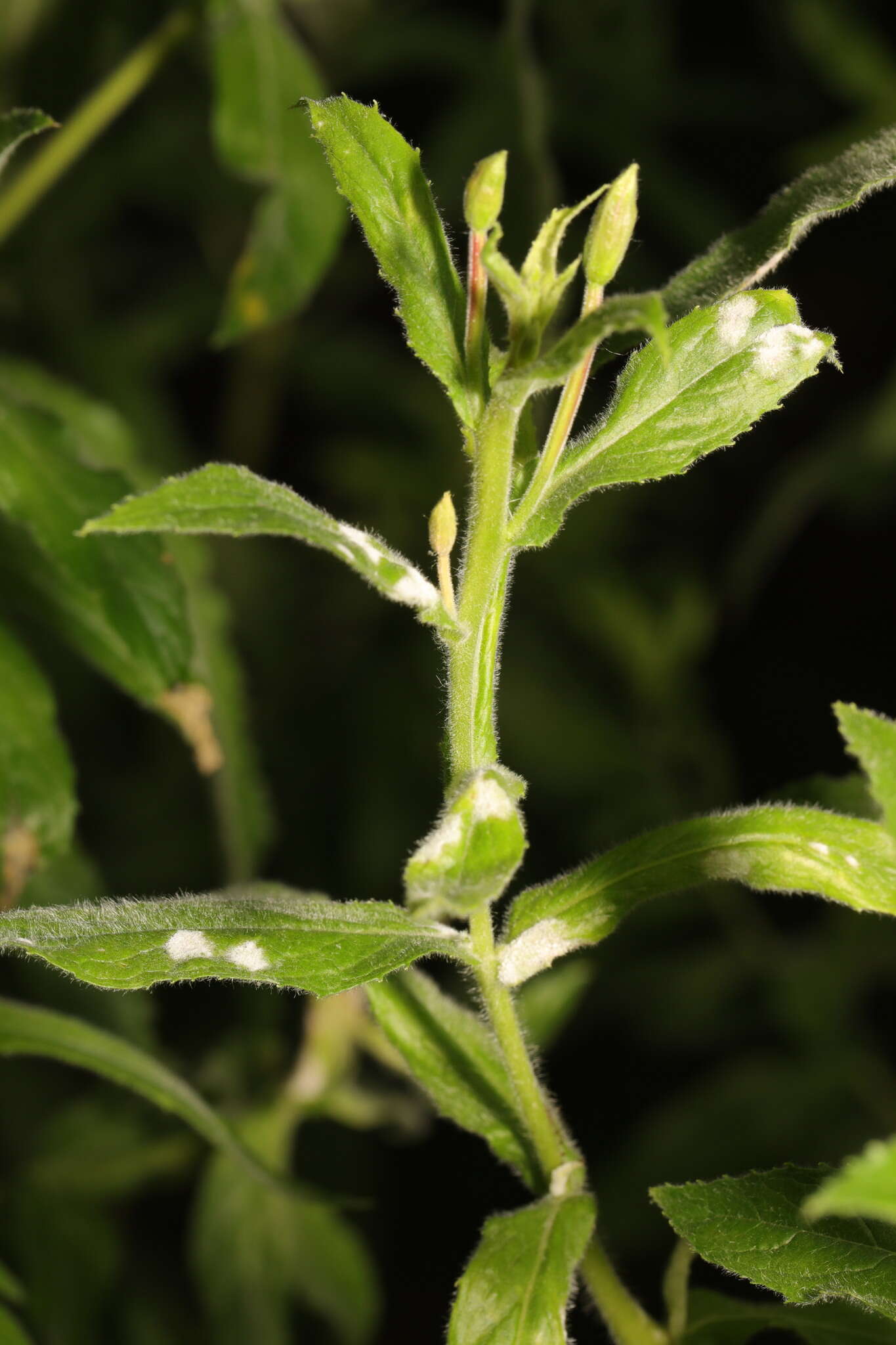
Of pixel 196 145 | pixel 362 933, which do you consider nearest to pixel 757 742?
pixel 196 145

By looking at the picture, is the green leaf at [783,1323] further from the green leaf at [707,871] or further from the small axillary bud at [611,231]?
the small axillary bud at [611,231]

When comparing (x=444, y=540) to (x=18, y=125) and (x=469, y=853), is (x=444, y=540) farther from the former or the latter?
(x=18, y=125)

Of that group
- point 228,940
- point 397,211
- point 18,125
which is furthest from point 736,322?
point 18,125

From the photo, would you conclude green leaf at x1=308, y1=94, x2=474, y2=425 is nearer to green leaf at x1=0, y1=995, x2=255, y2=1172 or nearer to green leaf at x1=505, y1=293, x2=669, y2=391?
green leaf at x1=505, y1=293, x2=669, y2=391

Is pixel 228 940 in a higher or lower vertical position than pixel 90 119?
lower

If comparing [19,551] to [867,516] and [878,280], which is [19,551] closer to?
[867,516]
